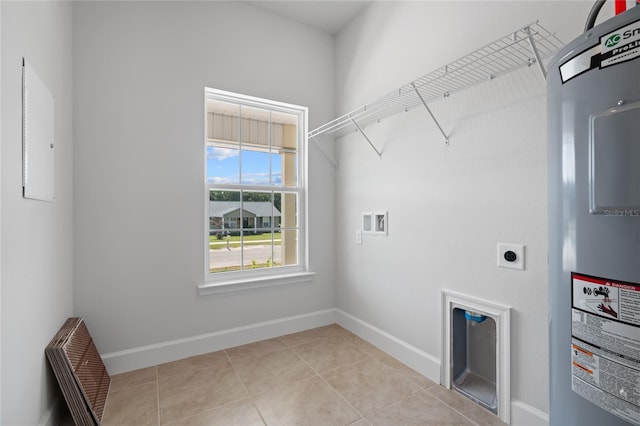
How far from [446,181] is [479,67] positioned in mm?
665

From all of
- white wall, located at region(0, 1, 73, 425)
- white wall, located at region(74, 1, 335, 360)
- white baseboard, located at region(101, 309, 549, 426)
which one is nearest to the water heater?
white baseboard, located at region(101, 309, 549, 426)

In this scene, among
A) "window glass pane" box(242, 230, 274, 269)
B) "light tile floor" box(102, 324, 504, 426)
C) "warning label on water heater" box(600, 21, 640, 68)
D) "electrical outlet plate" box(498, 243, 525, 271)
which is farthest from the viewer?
"window glass pane" box(242, 230, 274, 269)

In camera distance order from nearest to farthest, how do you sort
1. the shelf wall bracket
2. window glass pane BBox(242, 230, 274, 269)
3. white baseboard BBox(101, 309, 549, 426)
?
white baseboard BBox(101, 309, 549, 426) → window glass pane BBox(242, 230, 274, 269) → the shelf wall bracket

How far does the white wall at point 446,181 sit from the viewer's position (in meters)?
1.51

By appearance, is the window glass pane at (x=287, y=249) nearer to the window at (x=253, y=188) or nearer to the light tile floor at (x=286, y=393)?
the window at (x=253, y=188)

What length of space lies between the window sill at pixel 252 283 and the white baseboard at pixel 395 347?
1.82 ft

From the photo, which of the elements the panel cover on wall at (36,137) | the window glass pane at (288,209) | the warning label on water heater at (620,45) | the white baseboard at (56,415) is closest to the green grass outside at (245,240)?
the window glass pane at (288,209)

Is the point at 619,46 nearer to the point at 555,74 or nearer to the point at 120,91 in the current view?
the point at 555,74

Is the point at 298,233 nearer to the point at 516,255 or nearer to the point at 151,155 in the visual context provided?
the point at 151,155

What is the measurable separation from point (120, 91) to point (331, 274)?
2.32 metres

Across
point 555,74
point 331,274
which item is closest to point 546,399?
point 555,74

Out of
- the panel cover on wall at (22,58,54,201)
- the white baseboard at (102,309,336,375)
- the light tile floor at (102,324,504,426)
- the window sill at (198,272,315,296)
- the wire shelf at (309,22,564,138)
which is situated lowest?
the light tile floor at (102,324,504,426)

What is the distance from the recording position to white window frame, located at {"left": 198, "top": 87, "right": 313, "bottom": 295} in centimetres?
250

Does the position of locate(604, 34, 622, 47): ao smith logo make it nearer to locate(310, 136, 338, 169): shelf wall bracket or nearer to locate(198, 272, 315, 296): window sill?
locate(310, 136, 338, 169): shelf wall bracket
